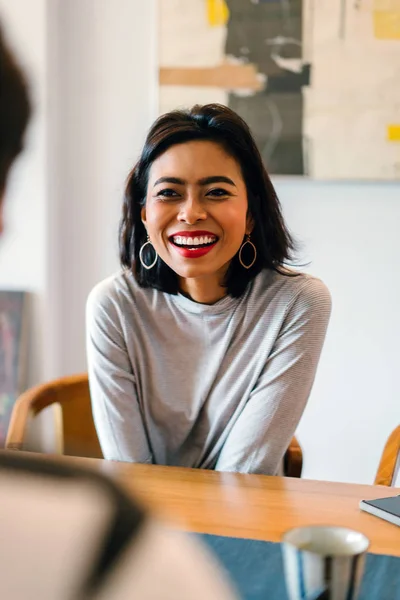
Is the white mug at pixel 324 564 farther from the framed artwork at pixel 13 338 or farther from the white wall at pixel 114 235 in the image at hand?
the framed artwork at pixel 13 338

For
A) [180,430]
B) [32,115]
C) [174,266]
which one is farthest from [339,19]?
[32,115]

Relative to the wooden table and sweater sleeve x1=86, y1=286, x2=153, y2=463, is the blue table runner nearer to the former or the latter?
the wooden table

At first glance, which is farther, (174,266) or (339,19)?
(339,19)

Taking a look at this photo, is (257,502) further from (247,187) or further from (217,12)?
(217,12)

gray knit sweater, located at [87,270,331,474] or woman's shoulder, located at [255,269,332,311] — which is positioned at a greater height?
woman's shoulder, located at [255,269,332,311]

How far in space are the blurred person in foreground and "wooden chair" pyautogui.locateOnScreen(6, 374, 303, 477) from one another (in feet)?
3.88

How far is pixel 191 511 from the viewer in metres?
0.96

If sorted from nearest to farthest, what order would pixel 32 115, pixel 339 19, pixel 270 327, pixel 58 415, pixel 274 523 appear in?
1. pixel 32 115
2. pixel 274 523
3. pixel 270 327
4. pixel 58 415
5. pixel 339 19

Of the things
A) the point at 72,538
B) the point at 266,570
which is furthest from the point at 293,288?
the point at 72,538

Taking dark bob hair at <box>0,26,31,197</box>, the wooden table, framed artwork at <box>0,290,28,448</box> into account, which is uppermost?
dark bob hair at <box>0,26,31,197</box>

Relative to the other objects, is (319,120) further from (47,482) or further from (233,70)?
(47,482)

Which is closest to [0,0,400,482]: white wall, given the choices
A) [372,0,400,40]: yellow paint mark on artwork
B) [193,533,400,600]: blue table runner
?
[372,0,400,40]: yellow paint mark on artwork

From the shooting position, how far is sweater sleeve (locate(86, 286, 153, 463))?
1.27 meters

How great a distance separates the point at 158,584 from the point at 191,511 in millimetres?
848
